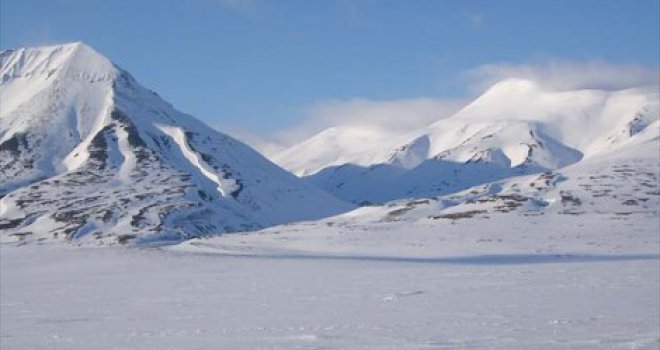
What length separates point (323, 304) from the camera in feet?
122

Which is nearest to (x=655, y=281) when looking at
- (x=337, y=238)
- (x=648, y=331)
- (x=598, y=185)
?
(x=648, y=331)

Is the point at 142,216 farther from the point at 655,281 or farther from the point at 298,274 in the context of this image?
the point at 655,281

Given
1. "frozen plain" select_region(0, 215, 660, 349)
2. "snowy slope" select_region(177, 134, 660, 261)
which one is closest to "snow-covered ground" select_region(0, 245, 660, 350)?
"frozen plain" select_region(0, 215, 660, 349)

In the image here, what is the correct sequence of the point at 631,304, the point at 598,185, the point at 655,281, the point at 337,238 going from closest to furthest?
the point at 631,304, the point at 655,281, the point at 337,238, the point at 598,185

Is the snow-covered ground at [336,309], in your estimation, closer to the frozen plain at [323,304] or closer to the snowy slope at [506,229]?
the frozen plain at [323,304]

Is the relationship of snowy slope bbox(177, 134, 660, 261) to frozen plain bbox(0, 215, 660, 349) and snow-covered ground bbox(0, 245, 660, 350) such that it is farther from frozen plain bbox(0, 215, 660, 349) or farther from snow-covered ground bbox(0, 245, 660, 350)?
snow-covered ground bbox(0, 245, 660, 350)

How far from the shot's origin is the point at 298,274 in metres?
60.9

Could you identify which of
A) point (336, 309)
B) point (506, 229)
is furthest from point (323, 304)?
point (506, 229)

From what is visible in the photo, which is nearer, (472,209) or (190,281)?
(190,281)

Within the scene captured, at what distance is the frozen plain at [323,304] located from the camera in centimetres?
2605

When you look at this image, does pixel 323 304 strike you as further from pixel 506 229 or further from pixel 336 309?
pixel 506 229

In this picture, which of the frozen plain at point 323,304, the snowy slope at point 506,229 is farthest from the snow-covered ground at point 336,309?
the snowy slope at point 506,229

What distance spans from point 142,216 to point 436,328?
520ft

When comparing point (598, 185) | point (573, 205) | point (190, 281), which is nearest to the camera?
point (190, 281)
